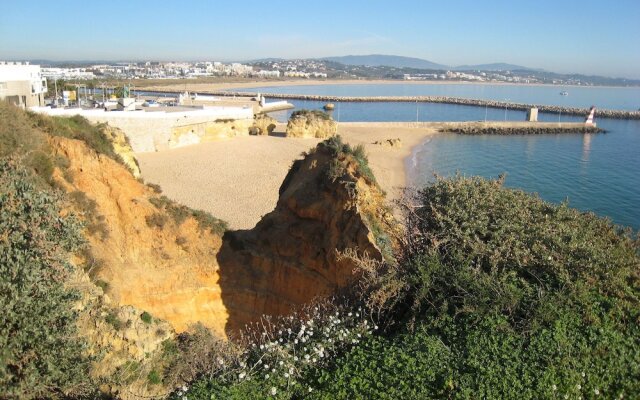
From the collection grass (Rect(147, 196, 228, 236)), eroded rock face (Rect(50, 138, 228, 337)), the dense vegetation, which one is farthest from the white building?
the dense vegetation

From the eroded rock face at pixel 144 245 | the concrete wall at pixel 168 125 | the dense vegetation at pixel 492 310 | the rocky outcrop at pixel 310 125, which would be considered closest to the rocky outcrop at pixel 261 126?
the rocky outcrop at pixel 310 125

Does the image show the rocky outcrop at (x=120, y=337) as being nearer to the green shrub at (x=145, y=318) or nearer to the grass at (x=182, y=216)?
the green shrub at (x=145, y=318)

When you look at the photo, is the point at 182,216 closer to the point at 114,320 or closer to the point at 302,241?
the point at 302,241

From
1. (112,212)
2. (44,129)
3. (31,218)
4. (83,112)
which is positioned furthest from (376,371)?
(83,112)

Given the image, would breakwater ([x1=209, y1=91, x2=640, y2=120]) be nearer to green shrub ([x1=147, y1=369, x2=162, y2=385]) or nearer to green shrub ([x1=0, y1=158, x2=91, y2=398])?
green shrub ([x1=147, y1=369, x2=162, y2=385])

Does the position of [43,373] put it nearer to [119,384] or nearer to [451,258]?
[119,384]

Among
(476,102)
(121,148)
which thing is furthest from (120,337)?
(476,102)
